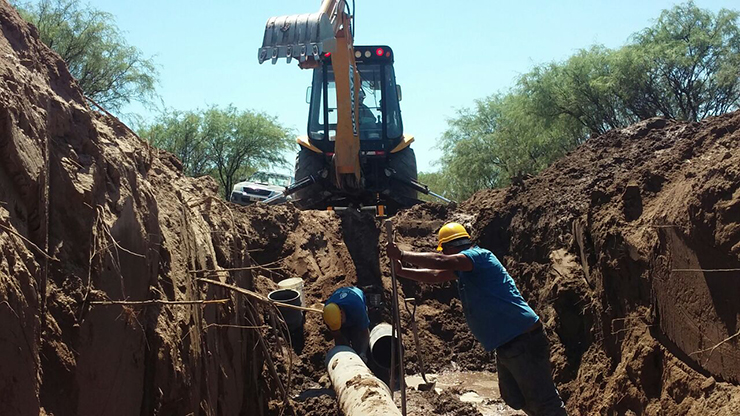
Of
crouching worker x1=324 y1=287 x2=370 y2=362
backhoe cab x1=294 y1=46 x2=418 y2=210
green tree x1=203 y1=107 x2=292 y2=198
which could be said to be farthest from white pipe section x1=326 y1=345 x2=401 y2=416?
green tree x1=203 y1=107 x2=292 y2=198

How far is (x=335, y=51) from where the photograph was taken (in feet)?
31.2

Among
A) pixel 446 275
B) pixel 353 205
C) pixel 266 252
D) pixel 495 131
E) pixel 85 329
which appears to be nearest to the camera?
pixel 85 329

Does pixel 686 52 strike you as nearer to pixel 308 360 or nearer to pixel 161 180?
pixel 308 360

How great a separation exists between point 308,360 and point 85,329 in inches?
237

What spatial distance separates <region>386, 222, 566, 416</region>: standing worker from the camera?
530cm

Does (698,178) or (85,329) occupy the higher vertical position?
(698,178)

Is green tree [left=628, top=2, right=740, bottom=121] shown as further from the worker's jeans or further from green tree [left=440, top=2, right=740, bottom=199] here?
the worker's jeans

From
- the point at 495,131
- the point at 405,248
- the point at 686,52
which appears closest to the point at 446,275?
the point at 405,248

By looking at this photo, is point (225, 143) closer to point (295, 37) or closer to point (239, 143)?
point (239, 143)

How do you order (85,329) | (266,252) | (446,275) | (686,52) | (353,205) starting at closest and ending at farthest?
1. (85,329)
2. (446,275)
3. (266,252)
4. (353,205)
5. (686,52)

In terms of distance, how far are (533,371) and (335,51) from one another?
5.67 metres

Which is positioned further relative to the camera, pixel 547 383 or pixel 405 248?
pixel 405 248

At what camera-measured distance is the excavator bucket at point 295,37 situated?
8.72 meters

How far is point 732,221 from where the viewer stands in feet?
17.4
